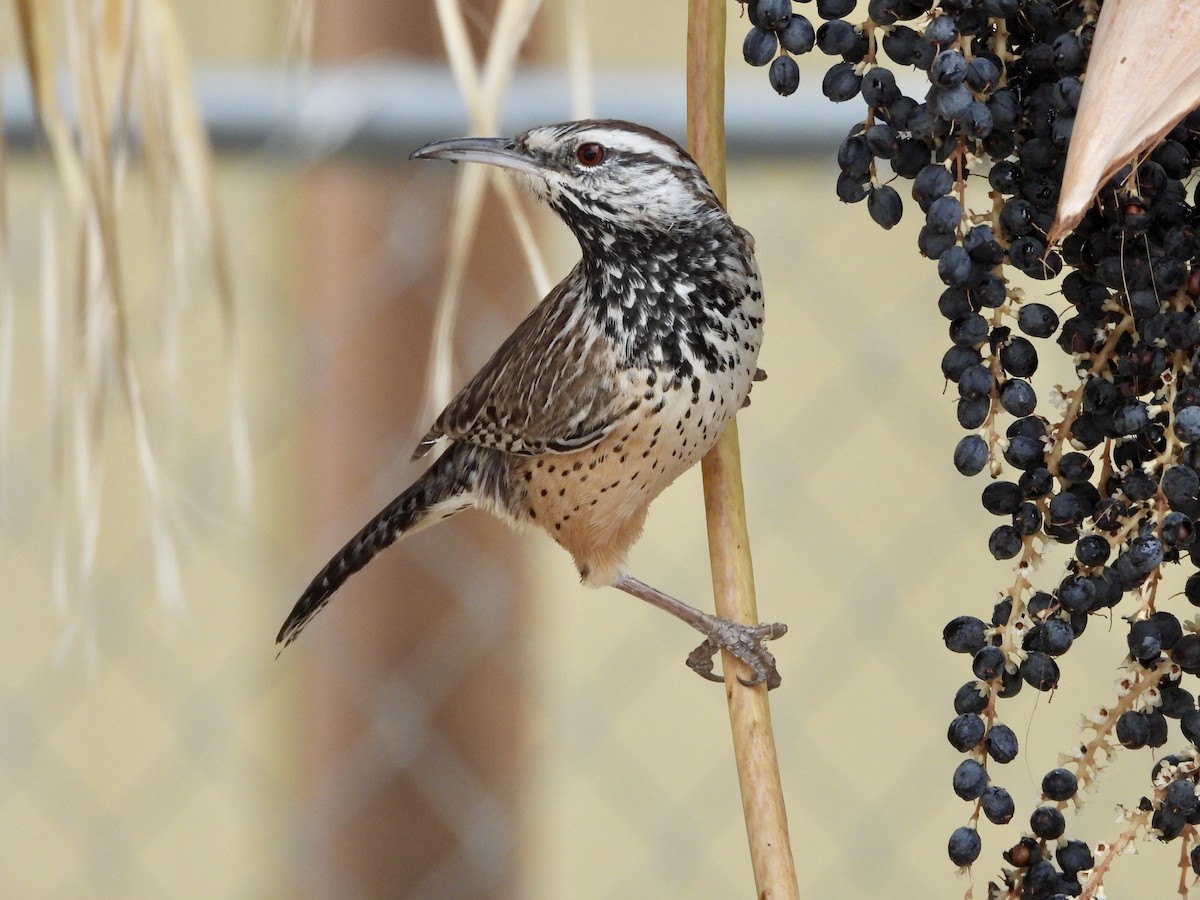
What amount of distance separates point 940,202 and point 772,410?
1.90 meters

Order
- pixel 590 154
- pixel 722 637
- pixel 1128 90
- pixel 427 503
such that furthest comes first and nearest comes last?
pixel 427 503 < pixel 590 154 < pixel 722 637 < pixel 1128 90

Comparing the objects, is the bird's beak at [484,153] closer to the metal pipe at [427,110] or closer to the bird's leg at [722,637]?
the bird's leg at [722,637]

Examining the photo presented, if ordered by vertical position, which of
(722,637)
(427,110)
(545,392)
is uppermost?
(427,110)

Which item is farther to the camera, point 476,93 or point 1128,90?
point 476,93

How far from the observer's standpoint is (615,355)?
0.86 m

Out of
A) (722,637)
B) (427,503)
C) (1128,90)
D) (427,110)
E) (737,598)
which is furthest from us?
(427,110)

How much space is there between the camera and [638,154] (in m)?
0.79

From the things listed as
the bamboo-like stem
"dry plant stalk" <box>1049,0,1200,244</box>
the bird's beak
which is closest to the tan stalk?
the bird's beak

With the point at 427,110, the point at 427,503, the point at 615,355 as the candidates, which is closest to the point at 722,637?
the point at 615,355

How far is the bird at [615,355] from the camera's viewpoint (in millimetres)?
799

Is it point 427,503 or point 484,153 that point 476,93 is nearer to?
point 484,153

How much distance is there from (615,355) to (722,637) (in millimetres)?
243

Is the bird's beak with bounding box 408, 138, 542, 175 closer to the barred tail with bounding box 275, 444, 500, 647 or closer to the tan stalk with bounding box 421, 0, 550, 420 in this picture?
the tan stalk with bounding box 421, 0, 550, 420

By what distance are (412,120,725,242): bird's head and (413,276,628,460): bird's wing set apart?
7 cm
